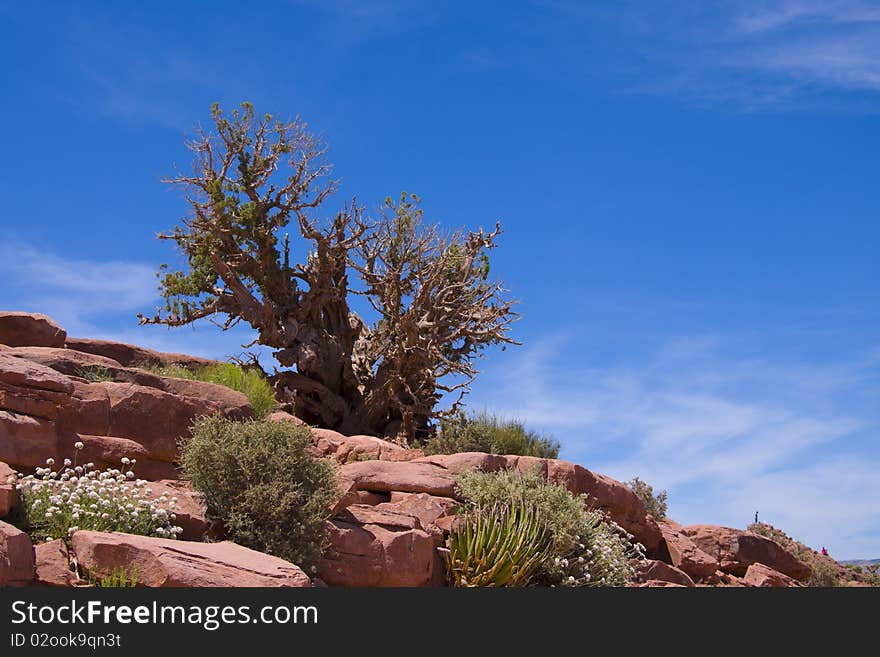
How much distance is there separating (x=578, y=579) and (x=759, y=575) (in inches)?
305

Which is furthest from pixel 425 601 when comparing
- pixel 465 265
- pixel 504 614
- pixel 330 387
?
pixel 465 265

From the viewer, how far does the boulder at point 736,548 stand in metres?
19.8

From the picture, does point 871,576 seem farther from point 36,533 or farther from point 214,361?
point 36,533

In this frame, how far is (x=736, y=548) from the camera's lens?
19766mm

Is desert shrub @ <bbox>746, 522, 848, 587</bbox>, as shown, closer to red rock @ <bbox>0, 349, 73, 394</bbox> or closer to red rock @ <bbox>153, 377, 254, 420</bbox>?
red rock @ <bbox>153, 377, 254, 420</bbox>

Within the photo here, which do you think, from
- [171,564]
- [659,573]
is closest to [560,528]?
[659,573]

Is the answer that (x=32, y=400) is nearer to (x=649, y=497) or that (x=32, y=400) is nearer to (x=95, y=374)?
(x=95, y=374)

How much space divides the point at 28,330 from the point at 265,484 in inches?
258

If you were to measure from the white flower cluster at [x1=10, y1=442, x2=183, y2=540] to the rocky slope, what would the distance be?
0.26 metres

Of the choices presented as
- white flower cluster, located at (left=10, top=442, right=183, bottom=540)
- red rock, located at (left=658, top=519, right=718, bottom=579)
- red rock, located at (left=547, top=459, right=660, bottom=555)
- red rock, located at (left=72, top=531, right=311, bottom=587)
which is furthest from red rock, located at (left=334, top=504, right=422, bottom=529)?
red rock, located at (left=658, top=519, right=718, bottom=579)

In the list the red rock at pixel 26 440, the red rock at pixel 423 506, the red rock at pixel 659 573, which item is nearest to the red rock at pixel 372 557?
the red rock at pixel 423 506

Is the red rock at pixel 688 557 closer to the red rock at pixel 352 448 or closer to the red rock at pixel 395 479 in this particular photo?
the red rock at pixel 352 448

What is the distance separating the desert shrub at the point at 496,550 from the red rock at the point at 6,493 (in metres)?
5.65

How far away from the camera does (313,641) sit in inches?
324
